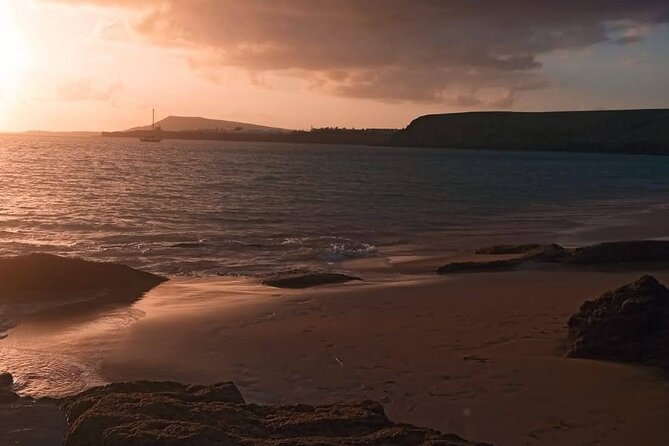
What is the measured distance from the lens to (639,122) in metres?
192

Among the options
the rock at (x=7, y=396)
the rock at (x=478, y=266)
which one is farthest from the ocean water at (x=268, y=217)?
the rock at (x=7, y=396)

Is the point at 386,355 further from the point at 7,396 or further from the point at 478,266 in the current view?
the point at 478,266

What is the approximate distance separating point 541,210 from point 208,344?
3008 centimetres

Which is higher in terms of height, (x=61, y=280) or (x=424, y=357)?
(x=424, y=357)

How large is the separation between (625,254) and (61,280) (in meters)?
12.4

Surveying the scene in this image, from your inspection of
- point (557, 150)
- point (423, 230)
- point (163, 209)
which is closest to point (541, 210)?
point (423, 230)

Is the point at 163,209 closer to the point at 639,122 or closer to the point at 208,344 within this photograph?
the point at 208,344

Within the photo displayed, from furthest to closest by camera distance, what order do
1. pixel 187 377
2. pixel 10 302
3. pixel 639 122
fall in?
pixel 639 122 < pixel 10 302 < pixel 187 377

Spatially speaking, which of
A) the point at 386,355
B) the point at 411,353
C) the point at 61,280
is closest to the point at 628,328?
the point at 411,353

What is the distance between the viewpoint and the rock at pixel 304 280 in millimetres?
14602

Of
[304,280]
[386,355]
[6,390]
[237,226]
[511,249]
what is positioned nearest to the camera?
[6,390]

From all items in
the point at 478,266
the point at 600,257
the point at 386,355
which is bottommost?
the point at 478,266

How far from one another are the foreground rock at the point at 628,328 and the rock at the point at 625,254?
7594mm

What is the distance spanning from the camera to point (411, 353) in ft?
28.9
